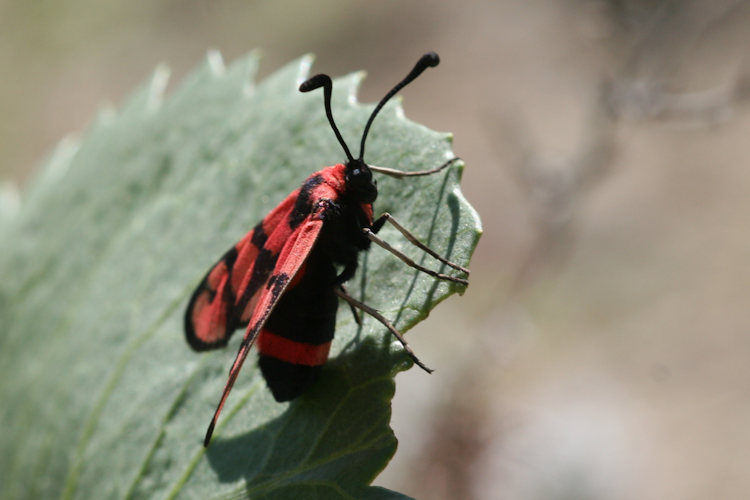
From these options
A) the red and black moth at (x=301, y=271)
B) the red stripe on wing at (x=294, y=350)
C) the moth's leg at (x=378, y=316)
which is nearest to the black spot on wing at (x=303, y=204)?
the red and black moth at (x=301, y=271)

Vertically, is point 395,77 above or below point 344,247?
above

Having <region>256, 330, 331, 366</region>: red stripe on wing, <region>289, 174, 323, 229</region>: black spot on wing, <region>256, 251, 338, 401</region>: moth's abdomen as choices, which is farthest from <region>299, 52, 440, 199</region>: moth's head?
<region>256, 330, 331, 366</region>: red stripe on wing

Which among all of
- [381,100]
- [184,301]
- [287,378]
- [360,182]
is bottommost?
[287,378]

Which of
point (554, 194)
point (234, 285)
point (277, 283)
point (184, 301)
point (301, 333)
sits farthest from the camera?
point (554, 194)

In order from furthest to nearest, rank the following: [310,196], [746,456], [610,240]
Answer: [610,240] → [746,456] → [310,196]

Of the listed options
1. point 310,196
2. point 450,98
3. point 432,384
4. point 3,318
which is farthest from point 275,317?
point 450,98

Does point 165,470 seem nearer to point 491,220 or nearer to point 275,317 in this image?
point 275,317

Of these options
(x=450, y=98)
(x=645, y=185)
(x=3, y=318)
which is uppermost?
(x=450, y=98)

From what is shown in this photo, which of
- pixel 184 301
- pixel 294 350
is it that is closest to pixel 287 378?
pixel 294 350

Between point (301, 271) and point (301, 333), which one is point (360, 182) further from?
point (301, 333)
